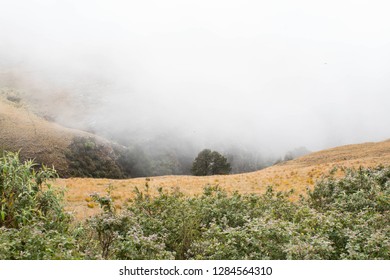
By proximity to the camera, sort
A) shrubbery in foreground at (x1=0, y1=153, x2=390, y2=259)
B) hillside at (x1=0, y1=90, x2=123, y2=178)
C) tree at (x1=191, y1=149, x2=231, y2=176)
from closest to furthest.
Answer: shrubbery in foreground at (x1=0, y1=153, x2=390, y2=259), hillside at (x1=0, y1=90, x2=123, y2=178), tree at (x1=191, y1=149, x2=231, y2=176)

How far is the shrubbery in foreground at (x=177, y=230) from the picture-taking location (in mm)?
→ 7312

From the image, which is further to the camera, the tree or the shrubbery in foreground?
the tree

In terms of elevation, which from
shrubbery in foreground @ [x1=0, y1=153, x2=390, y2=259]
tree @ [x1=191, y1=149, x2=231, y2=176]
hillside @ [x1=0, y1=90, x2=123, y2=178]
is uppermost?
hillside @ [x1=0, y1=90, x2=123, y2=178]

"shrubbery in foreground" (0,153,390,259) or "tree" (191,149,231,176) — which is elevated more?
"tree" (191,149,231,176)

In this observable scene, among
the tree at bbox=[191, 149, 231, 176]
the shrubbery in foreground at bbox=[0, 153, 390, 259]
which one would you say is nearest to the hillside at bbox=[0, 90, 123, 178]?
the tree at bbox=[191, 149, 231, 176]

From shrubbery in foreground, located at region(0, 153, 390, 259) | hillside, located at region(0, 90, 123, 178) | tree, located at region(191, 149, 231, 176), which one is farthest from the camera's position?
tree, located at region(191, 149, 231, 176)

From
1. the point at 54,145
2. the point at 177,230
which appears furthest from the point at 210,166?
the point at 177,230

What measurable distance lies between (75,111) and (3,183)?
114m

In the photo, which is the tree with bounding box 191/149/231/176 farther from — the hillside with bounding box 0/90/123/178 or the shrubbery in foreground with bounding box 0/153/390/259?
the shrubbery in foreground with bounding box 0/153/390/259

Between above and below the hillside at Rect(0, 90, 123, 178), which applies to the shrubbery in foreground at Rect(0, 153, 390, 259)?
below

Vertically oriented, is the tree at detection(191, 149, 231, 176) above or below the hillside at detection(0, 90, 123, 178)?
below

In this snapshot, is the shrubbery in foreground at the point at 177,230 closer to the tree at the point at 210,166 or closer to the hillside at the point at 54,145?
the hillside at the point at 54,145

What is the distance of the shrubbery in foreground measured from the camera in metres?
7.31

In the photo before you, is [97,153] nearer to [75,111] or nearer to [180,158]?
[180,158]
